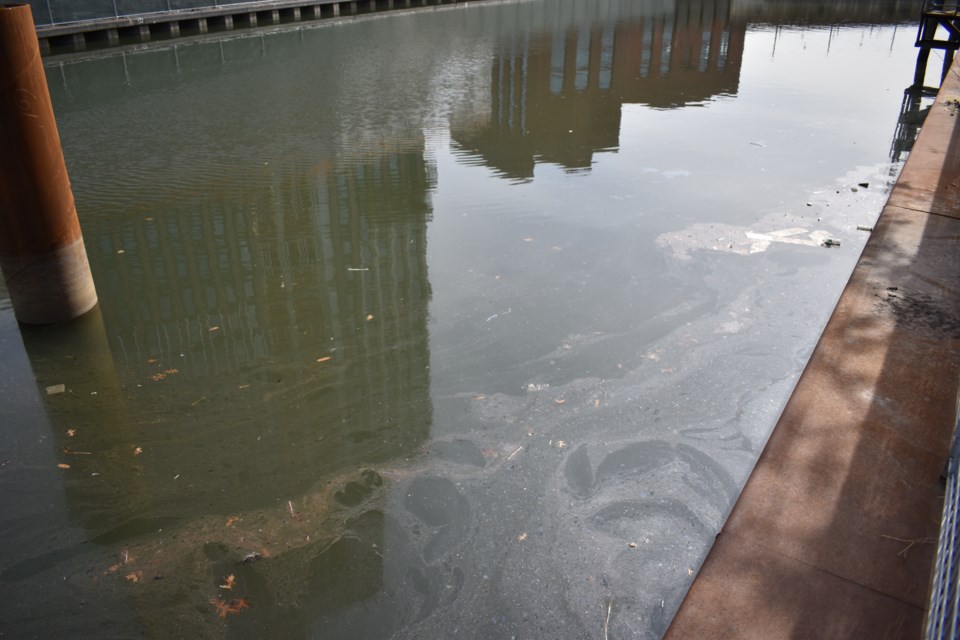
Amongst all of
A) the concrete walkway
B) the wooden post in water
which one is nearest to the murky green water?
the wooden post in water

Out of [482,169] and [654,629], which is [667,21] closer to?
[482,169]

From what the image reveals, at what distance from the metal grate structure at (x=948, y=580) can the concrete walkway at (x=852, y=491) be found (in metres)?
0.45

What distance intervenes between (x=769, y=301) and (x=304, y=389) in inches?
174

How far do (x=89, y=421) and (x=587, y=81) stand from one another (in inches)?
596

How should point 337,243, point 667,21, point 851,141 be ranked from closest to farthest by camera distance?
point 337,243 → point 851,141 → point 667,21

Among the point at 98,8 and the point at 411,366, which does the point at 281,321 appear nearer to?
the point at 411,366

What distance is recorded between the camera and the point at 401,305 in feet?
25.1

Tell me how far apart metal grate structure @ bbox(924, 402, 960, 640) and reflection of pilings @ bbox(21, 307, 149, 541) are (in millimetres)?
4395

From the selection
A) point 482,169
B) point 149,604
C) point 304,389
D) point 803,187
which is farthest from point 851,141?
point 149,604

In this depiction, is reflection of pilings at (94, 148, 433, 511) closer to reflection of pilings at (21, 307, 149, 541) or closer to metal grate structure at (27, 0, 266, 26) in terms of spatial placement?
reflection of pilings at (21, 307, 149, 541)

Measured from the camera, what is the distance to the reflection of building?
13297 millimetres

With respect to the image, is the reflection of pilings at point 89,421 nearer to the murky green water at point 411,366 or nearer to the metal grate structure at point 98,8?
the murky green water at point 411,366

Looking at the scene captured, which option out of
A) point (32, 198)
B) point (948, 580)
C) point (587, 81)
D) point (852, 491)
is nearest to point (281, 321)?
point (32, 198)

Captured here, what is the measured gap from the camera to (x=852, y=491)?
4.07 metres
